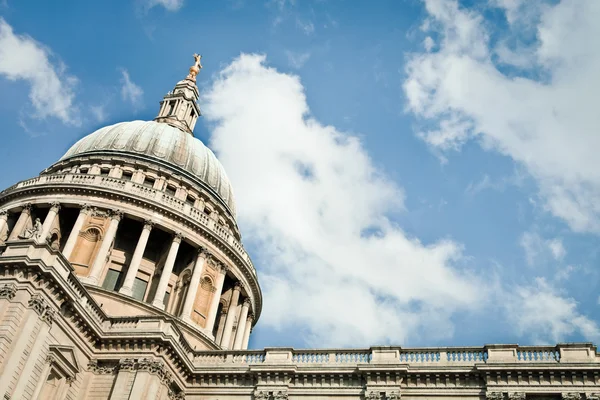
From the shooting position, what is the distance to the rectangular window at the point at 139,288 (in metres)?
41.2

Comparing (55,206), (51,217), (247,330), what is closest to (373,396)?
(247,330)

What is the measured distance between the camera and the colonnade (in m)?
39.8

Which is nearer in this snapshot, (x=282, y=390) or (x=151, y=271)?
(x=282, y=390)

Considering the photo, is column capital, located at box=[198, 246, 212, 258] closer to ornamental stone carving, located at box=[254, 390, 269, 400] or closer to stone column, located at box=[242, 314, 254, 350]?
stone column, located at box=[242, 314, 254, 350]

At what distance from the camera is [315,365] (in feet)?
98.3

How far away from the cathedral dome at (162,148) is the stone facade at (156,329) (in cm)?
292

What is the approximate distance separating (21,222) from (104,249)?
654cm

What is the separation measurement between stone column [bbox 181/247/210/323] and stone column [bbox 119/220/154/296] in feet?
11.6

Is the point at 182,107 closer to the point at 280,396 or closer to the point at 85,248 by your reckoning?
the point at 85,248

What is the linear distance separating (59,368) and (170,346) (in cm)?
493

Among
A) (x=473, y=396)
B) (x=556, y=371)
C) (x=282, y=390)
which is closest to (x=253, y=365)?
(x=282, y=390)

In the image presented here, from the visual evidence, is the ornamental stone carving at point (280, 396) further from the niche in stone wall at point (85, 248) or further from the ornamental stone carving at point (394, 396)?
the niche in stone wall at point (85, 248)

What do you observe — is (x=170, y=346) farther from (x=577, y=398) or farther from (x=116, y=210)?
(x=577, y=398)

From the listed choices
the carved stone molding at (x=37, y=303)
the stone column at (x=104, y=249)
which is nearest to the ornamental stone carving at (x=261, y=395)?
the carved stone molding at (x=37, y=303)
